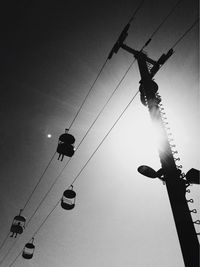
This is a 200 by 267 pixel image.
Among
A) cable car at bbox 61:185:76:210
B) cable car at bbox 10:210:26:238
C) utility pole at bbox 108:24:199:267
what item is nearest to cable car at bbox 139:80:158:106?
utility pole at bbox 108:24:199:267

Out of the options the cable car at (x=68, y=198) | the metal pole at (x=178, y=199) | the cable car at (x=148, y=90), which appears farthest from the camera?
the cable car at (x=68, y=198)

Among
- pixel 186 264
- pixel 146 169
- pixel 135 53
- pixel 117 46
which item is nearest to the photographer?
pixel 186 264

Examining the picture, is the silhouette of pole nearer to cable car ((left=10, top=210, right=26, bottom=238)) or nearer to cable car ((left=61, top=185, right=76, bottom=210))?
cable car ((left=61, top=185, right=76, bottom=210))

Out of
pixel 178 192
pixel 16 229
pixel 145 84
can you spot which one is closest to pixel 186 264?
pixel 178 192

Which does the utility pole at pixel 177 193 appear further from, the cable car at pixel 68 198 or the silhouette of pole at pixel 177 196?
the cable car at pixel 68 198

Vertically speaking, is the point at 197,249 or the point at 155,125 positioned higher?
the point at 155,125

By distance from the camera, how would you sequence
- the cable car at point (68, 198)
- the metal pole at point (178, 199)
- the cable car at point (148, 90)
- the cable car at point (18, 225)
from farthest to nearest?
1. the cable car at point (18, 225)
2. the cable car at point (68, 198)
3. the cable car at point (148, 90)
4. the metal pole at point (178, 199)

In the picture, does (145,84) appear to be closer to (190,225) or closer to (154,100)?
(154,100)

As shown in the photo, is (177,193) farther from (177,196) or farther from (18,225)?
(18,225)

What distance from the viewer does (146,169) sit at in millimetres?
4609

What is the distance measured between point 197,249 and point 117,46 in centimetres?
586

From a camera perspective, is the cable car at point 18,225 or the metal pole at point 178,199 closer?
the metal pole at point 178,199

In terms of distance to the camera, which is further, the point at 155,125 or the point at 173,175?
the point at 155,125

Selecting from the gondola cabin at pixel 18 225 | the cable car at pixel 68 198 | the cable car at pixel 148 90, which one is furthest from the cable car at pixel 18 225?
the cable car at pixel 148 90
